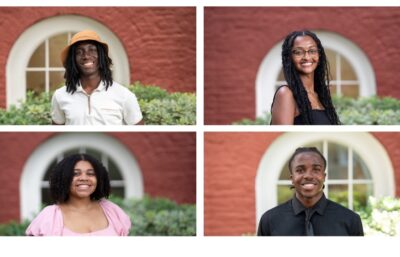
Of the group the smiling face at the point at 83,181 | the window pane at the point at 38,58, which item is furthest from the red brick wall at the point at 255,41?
the smiling face at the point at 83,181

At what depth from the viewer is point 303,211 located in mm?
4680

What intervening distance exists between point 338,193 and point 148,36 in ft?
4.53

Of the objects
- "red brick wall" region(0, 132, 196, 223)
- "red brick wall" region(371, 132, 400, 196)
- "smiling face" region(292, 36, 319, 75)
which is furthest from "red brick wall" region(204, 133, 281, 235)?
"smiling face" region(292, 36, 319, 75)

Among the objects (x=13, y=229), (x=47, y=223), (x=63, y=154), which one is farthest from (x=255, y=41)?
(x=47, y=223)

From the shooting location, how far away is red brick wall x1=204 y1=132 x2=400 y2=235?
5.90 meters

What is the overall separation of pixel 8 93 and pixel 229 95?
1.28 m

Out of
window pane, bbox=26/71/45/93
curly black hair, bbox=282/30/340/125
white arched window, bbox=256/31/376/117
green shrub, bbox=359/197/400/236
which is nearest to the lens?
curly black hair, bbox=282/30/340/125

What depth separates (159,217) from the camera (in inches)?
244

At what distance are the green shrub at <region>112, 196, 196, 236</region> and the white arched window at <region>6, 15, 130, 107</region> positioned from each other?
2.89ft

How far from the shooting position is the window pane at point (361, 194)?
6066mm

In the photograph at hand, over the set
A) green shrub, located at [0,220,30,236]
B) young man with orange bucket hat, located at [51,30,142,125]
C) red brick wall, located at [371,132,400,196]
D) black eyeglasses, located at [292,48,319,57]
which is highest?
black eyeglasses, located at [292,48,319,57]

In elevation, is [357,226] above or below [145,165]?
below

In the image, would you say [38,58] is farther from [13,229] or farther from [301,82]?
[301,82]
